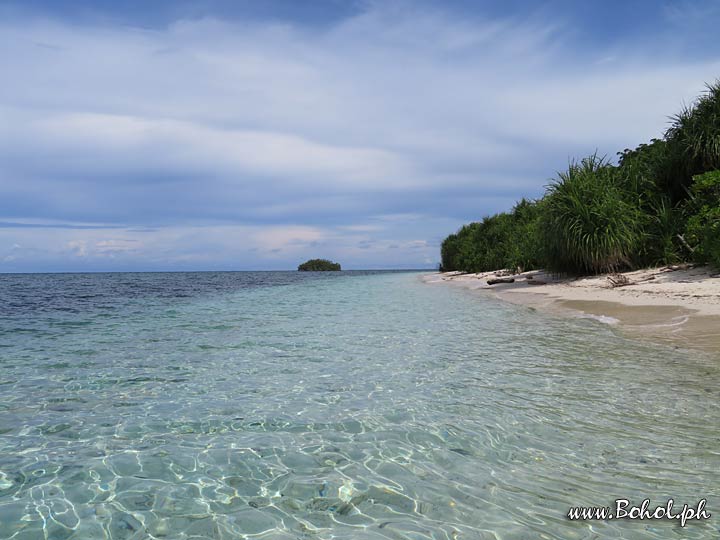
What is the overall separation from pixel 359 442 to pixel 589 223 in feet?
60.4

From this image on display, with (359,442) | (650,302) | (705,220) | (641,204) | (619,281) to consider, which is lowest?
(359,442)

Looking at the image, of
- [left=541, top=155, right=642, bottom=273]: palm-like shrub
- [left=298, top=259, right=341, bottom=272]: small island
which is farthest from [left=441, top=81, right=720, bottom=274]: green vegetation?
[left=298, top=259, right=341, bottom=272]: small island

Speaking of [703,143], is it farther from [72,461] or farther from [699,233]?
[72,461]

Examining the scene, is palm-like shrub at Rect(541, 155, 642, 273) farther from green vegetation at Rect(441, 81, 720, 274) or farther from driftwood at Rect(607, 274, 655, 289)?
driftwood at Rect(607, 274, 655, 289)

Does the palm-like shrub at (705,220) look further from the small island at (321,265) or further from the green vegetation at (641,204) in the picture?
the small island at (321,265)

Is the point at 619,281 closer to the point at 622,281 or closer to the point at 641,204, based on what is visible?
the point at 622,281

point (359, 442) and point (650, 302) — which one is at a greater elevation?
point (650, 302)

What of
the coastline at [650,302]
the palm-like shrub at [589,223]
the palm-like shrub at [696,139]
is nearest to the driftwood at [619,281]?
the coastline at [650,302]

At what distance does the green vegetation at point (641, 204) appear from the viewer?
18062 mm

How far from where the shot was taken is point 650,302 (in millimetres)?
12523

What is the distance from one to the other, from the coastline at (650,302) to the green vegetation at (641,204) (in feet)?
3.80

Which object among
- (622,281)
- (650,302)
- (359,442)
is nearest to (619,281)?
(622,281)

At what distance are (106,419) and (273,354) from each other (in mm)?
3588

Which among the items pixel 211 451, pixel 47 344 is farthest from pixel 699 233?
pixel 47 344
